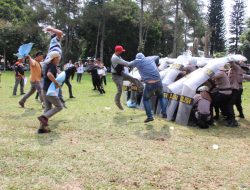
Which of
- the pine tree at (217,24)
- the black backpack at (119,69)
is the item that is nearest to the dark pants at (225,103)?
the black backpack at (119,69)

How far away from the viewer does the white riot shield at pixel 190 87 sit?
9.82 metres

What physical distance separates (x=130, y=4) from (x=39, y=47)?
15.1 m

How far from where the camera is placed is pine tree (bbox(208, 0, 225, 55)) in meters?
65.3

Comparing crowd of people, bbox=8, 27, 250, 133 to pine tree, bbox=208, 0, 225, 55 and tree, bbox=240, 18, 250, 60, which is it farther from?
pine tree, bbox=208, 0, 225, 55

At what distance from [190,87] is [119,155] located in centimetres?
374

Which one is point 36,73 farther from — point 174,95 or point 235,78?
point 235,78

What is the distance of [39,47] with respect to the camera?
5631 cm

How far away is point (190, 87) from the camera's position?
32.2 feet

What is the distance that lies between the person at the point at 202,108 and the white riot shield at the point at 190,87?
192 millimetres

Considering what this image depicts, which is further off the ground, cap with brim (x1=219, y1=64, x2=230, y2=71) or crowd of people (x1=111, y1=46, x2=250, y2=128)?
cap with brim (x1=219, y1=64, x2=230, y2=71)

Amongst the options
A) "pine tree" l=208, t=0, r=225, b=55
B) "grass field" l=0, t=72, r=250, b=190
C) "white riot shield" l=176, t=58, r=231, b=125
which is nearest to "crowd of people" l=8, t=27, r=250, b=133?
"white riot shield" l=176, t=58, r=231, b=125

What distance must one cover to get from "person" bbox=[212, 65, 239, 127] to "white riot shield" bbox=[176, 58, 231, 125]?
6.7 inches

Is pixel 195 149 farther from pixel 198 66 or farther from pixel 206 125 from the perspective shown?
pixel 198 66

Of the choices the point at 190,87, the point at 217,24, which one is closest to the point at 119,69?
the point at 190,87
